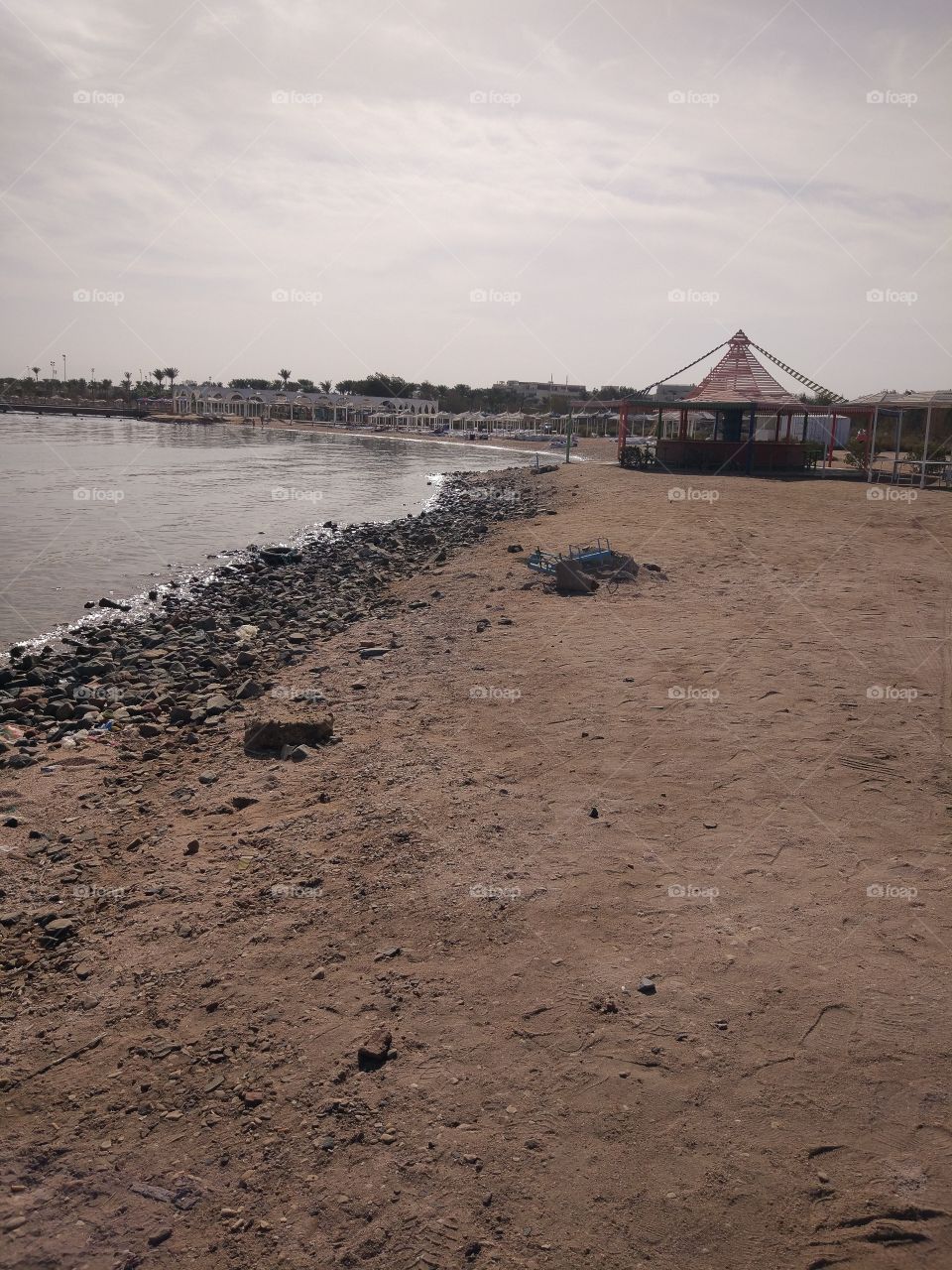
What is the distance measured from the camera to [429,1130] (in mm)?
3605

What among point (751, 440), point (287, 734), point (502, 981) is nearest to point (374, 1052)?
point (502, 981)

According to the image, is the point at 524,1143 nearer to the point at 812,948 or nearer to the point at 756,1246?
the point at 756,1246

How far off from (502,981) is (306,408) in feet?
487

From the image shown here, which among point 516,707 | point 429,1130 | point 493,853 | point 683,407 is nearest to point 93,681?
point 516,707

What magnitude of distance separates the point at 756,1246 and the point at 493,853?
2.89 m

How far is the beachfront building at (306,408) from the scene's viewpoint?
13275 centimetres

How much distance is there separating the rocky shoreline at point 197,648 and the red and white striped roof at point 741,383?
1557 centimetres

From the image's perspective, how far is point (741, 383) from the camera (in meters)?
34.1

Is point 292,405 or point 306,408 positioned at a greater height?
point 292,405

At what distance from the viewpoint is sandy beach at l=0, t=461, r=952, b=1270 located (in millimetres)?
3264

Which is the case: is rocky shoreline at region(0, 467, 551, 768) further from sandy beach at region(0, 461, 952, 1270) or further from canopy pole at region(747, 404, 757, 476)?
canopy pole at region(747, 404, 757, 476)

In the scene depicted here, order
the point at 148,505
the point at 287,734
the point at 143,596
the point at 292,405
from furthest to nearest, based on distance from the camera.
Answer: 1. the point at 292,405
2. the point at 148,505
3. the point at 143,596
4. the point at 287,734

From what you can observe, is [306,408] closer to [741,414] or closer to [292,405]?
[292,405]

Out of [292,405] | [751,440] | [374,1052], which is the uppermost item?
[292,405]
